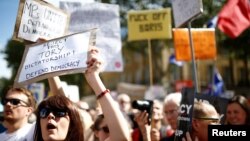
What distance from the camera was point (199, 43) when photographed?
6.65m

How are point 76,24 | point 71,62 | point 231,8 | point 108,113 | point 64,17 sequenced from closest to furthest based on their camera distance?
1. point 108,113
2. point 71,62
3. point 64,17
4. point 76,24
5. point 231,8

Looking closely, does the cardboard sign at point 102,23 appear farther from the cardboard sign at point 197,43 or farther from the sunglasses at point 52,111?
the sunglasses at point 52,111

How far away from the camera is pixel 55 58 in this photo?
3379 mm

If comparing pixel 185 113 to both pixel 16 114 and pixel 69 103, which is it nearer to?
pixel 69 103

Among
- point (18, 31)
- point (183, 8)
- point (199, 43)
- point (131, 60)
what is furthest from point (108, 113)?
point (131, 60)

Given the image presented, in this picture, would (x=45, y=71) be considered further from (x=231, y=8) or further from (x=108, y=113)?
(x=231, y=8)

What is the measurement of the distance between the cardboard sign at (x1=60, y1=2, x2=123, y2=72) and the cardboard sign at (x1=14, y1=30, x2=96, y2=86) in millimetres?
2368

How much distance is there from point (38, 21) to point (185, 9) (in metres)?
1.66

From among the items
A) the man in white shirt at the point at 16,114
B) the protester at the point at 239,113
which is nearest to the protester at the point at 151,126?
the protester at the point at 239,113

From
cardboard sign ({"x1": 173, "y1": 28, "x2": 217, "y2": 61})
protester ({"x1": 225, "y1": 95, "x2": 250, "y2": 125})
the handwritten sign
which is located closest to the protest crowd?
protester ({"x1": 225, "y1": 95, "x2": 250, "y2": 125})

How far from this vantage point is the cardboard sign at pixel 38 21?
385 centimetres

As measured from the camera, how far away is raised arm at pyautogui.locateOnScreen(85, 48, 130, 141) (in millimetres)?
2768

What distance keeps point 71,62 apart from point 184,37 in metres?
3.71

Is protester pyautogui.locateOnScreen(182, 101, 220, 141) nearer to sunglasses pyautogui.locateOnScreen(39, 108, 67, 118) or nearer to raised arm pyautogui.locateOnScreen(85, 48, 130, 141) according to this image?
raised arm pyautogui.locateOnScreen(85, 48, 130, 141)
